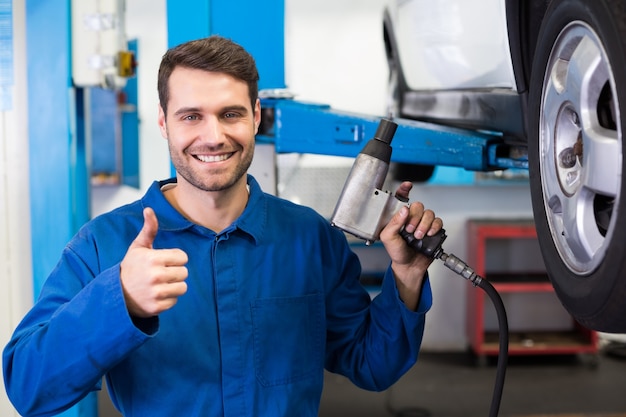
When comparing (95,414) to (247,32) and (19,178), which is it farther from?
(247,32)

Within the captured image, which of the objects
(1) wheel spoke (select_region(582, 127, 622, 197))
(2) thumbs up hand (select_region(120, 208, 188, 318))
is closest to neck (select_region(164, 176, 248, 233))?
(2) thumbs up hand (select_region(120, 208, 188, 318))

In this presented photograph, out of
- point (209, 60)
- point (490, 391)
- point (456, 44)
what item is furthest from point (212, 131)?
point (490, 391)

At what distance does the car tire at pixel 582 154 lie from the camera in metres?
1.07

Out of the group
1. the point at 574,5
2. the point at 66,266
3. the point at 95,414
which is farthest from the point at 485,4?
the point at 95,414

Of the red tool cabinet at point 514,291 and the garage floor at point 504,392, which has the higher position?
the red tool cabinet at point 514,291

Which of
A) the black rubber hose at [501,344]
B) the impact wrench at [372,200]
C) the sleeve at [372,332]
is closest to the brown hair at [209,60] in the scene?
the impact wrench at [372,200]

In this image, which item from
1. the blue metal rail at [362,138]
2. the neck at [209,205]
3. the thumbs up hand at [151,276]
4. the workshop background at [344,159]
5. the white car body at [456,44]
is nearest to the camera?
the thumbs up hand at [151,276]

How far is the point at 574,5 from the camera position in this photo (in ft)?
3.81

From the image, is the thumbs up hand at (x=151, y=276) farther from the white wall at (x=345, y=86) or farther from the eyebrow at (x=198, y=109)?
the white wall at (x=345, y=86)

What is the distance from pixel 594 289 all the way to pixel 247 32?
1.29m

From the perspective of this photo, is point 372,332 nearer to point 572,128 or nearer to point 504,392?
point 572,128

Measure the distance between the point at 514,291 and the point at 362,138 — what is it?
3.68 m

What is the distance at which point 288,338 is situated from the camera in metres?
1.64

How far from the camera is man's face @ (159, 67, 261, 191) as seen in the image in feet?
5.06
